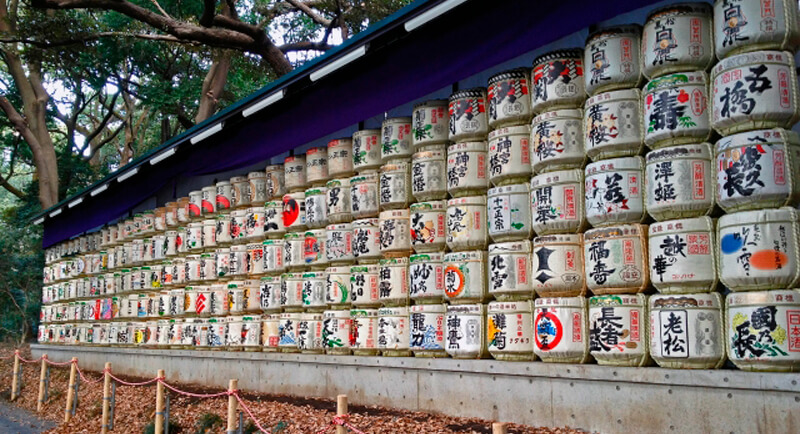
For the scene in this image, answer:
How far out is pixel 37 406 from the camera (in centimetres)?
1539

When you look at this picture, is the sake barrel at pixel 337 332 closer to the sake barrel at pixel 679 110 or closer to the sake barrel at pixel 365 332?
the sake barrel at pixel 365 332

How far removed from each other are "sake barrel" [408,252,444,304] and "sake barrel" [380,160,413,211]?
0.85m

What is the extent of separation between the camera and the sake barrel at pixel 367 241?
9.35 metres

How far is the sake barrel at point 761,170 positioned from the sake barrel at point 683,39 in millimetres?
873

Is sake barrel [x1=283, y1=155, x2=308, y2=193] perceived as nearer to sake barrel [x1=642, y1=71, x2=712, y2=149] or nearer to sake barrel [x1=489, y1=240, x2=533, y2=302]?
sake barrel [x1=489, y1=240, x2=533, y2=302]

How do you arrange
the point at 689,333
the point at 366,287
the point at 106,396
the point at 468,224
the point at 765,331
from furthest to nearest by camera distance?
the point at 106,396, the point at 366,287, the point at 468,224, the point at 689,333, the point at 765,331

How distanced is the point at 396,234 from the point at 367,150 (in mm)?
1439

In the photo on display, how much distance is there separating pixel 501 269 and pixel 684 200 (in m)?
2.08

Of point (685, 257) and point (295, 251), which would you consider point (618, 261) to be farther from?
point (295, 251)

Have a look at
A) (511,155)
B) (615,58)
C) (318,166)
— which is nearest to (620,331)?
(511,155)

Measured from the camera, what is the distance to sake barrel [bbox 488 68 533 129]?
765 cm

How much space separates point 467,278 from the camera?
781 centimetres

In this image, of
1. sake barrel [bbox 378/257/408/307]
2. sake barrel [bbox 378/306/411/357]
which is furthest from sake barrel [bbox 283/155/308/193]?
sake barrel [bbox 378/306/411/357]

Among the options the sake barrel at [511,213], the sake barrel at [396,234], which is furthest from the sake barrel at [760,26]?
the sake barrel at [396,234]
